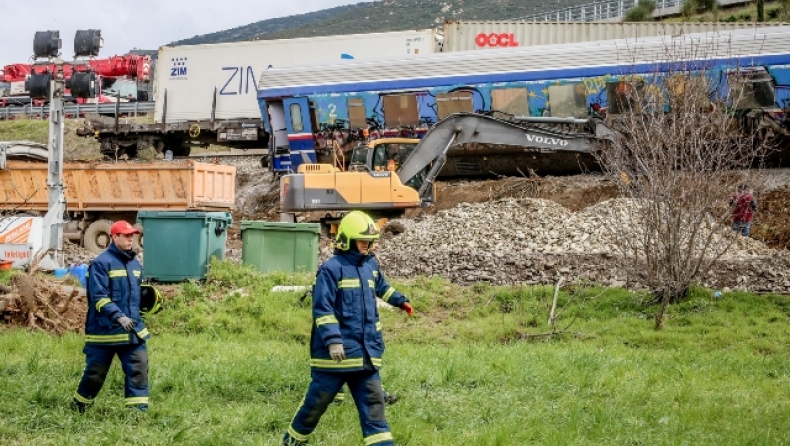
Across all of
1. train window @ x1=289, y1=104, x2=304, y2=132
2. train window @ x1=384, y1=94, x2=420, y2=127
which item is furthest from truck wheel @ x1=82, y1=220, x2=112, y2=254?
train window @ x1=384, y1=94, x2=420, y2=127

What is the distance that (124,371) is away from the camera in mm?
9109

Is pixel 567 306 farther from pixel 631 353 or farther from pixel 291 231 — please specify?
pixel 291 231

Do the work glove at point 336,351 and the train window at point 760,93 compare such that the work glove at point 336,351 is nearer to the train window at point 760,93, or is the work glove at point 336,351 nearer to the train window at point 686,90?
the train window at point 686,90

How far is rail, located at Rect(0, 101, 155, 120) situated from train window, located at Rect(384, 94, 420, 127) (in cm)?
1984

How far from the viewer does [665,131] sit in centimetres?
1602

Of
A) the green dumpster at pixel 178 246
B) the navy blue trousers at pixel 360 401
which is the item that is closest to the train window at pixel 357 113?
the green dumpster at pixel 178 246

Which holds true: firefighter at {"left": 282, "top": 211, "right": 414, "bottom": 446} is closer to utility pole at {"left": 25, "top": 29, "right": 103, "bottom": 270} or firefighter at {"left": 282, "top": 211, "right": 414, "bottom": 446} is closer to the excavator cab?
utility pole at {"left": 25, "top": 29, "right": 103, "bottom": 270}

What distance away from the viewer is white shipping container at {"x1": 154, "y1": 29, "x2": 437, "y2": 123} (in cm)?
3906

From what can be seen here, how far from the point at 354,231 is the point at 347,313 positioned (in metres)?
0.55

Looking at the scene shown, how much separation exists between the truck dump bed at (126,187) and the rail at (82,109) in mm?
20349

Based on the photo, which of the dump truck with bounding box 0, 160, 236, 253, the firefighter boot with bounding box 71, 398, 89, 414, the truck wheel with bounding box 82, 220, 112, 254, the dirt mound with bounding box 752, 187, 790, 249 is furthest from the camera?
the truck wheel with bounding box 82, 220, 112, 254

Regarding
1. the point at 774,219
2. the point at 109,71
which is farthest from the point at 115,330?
the point at 109,71

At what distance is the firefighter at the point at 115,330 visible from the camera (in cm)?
904

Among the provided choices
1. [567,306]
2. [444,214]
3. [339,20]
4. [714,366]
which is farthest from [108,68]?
[339,20]
